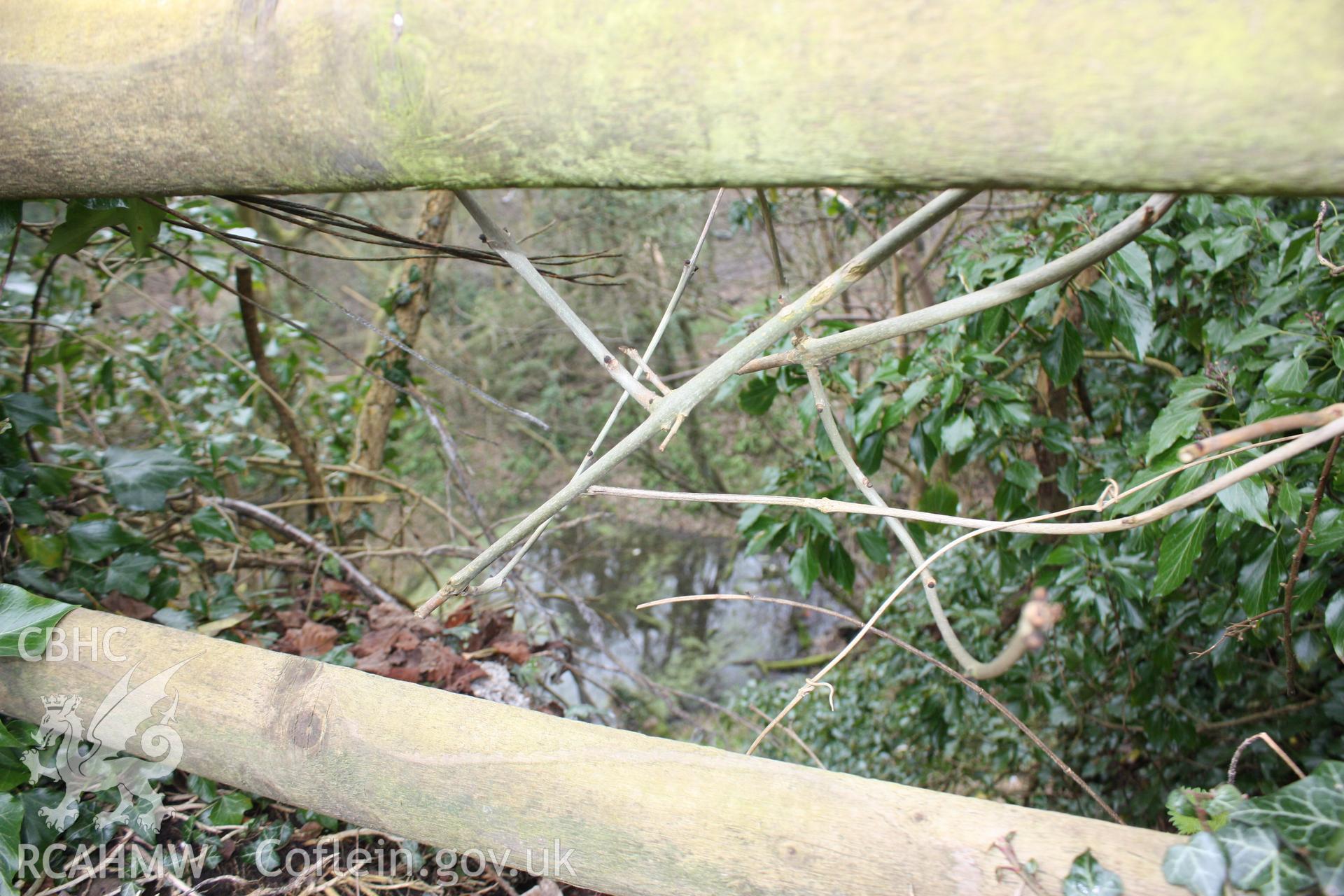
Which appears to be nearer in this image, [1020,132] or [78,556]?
[1020,132]

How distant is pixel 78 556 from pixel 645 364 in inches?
51.9

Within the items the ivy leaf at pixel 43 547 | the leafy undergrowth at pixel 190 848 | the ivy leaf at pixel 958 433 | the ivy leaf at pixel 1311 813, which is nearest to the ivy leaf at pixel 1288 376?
the ivy leaf at pixel 958 433

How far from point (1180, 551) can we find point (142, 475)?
2012 millimetres

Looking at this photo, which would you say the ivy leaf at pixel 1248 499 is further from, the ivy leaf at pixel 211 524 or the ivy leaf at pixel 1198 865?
the ivy leaf at pixel 211 524

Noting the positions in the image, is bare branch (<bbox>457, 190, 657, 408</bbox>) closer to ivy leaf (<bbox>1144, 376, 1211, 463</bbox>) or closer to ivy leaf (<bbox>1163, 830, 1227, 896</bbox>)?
ivy leaf (<bbox>1163, 830, 1227, 896</bbox>)

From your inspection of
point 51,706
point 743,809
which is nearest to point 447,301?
point 51,706

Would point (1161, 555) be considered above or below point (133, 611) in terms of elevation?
above

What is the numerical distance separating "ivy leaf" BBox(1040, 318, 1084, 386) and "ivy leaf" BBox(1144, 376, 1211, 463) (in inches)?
13.3

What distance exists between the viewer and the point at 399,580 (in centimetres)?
543

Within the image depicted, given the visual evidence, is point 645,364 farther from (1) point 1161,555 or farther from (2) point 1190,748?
(2) point 1190,748

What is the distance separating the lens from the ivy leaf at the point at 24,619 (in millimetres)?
1139

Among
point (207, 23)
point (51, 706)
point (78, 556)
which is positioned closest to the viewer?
point (207, 23)

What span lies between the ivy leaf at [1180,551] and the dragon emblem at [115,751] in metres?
1.47

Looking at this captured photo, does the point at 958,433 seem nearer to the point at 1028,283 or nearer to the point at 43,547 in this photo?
the point at 1028,283
